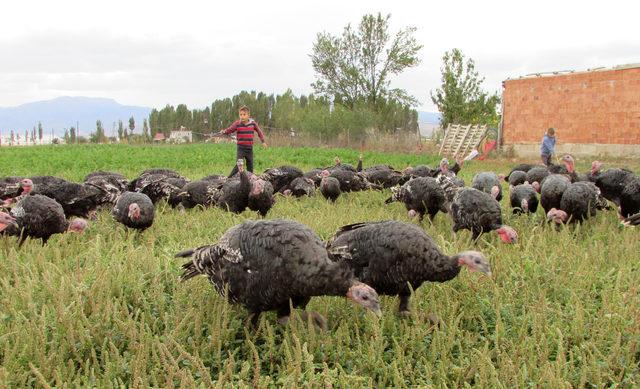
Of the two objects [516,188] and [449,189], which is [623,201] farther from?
[449,189]

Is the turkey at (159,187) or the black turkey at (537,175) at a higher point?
the black turkey at (537,175)

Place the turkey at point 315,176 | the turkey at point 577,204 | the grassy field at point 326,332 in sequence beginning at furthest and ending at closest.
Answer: the turkey at point 315,176 < the turkey at point 577,204 < the grassy field at point 326,332

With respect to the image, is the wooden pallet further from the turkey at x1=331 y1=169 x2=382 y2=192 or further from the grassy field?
the grassy field

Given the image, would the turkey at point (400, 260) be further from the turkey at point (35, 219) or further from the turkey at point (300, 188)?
the turkey at point (300, 188)

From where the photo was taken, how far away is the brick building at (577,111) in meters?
20.3

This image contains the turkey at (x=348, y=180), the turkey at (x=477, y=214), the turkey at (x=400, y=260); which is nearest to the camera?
the turkey at (x=400, y=260)

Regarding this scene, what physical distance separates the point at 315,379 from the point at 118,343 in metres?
1.51

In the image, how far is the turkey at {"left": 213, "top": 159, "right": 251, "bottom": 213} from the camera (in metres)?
8.08

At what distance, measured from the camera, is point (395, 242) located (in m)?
4.07

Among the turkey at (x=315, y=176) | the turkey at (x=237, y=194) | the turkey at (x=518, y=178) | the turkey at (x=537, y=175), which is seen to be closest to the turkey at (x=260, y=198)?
the turkey at (x=237, y=194)

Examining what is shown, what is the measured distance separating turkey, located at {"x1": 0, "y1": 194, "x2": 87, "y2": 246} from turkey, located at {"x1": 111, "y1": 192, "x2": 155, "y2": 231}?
2.51 feet

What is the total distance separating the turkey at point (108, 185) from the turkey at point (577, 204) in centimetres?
687

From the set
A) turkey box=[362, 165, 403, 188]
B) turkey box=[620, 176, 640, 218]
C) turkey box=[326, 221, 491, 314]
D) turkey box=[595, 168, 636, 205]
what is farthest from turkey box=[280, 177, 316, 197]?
turkey box=[326, 221, 491, 314]

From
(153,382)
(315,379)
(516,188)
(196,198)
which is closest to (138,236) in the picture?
(196,198)
